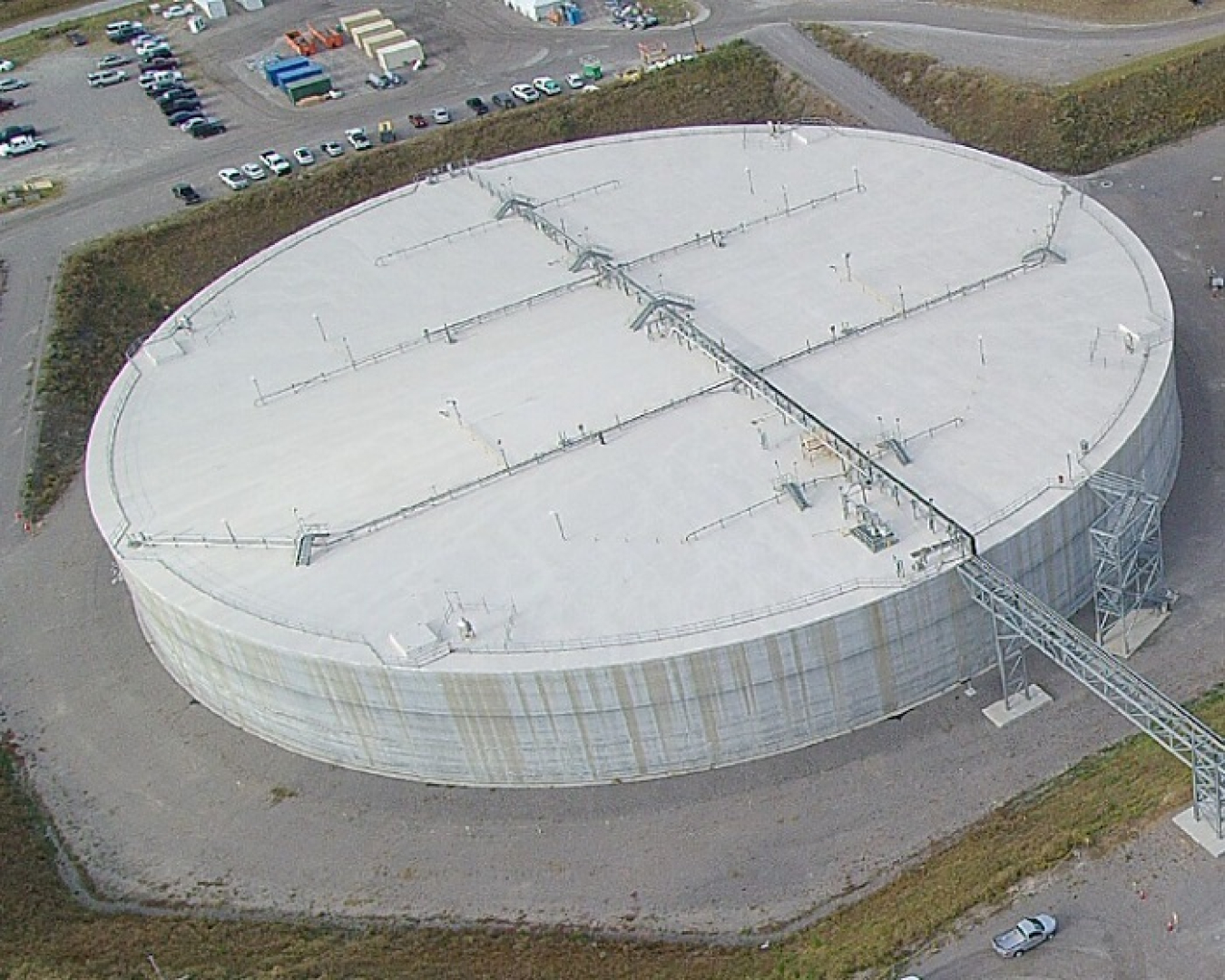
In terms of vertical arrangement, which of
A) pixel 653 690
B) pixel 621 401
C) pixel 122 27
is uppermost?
pixel 122 27

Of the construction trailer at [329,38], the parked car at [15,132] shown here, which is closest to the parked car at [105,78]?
the parked car at [15,132]

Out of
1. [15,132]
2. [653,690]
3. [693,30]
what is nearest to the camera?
[653,690]

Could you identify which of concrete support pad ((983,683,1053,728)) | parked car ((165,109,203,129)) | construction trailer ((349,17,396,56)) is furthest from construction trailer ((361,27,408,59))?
concrete support pad ((983,683,1053,728))

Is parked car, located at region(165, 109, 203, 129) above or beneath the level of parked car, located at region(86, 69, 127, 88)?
beneath

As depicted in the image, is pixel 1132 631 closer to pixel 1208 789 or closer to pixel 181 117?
pixel 1208 789

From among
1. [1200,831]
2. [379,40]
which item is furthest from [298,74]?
[1200,831]

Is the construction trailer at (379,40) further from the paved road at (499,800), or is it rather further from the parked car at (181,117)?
the paved road at (499,800)

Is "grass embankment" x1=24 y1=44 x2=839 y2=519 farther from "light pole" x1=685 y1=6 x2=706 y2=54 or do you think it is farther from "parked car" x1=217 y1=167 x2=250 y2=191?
"light pole" x1=685 y1=6 x2=706 y2=54
